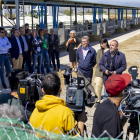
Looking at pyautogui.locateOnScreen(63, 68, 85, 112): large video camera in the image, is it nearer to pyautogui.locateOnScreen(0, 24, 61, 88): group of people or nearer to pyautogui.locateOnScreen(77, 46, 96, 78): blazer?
pyautogui.locateOnScreen(77, 46, 96, 78): blazer

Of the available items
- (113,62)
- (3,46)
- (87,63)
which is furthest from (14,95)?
(3,46)

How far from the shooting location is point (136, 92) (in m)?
2.56

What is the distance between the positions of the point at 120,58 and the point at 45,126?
3072 millimetres

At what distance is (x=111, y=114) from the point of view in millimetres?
2145

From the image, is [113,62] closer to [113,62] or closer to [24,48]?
[113,62]

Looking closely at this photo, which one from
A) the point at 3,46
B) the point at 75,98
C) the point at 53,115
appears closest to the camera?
the point at 53,115

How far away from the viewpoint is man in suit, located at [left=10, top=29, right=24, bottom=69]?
730 cm

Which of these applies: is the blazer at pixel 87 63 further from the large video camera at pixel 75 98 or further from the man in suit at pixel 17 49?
the large video camera at pixel 75 98

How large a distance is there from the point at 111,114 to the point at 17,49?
5690 millimetres

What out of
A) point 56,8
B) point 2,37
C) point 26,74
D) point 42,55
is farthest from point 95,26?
point 26,74

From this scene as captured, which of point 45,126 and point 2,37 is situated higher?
point 2,37

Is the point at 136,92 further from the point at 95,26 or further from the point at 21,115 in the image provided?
the point at 95,26

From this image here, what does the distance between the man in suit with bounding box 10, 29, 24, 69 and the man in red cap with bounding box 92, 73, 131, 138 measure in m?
5.32

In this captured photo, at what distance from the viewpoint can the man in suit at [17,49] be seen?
7300 mm
